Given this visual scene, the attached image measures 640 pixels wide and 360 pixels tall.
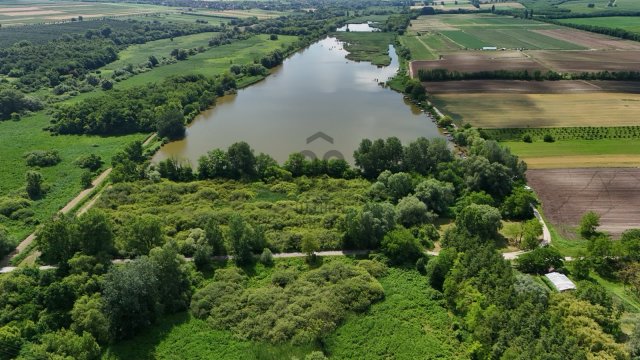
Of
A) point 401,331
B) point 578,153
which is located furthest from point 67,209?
point 578,153

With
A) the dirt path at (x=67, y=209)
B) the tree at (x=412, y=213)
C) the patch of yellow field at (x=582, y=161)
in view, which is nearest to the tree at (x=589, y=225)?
the tree at (x=412, y=213)

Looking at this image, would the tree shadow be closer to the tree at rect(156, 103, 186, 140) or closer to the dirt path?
the dirt path

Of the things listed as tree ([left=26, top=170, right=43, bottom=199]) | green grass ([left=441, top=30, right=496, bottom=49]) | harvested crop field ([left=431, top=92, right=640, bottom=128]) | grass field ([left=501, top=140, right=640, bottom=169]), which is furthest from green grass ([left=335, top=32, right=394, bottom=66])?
tree ([left=26, top=170, right=43, bottom=199])

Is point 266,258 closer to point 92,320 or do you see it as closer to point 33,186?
point 92,320

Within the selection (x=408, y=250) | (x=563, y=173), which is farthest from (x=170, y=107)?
(x=563, y=173)

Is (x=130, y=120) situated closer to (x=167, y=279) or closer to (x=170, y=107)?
(x=170, y=107)

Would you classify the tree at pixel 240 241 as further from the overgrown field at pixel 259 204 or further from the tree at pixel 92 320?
the tree at pixel 92 320
